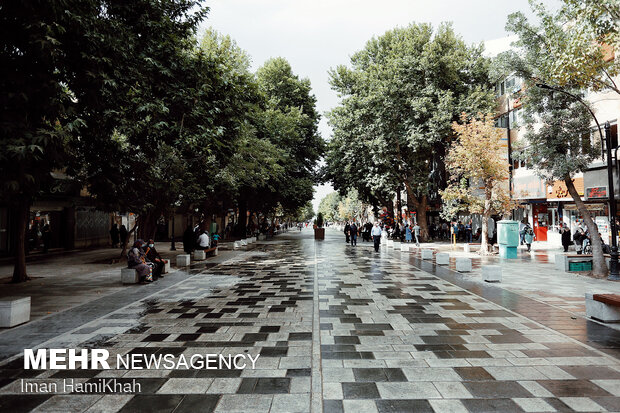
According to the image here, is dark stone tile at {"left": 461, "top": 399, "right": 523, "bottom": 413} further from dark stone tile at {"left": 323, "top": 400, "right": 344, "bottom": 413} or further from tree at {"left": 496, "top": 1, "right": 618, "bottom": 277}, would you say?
tree at {"left": 496, "top": 1, "right": 618, "bottom": 277}

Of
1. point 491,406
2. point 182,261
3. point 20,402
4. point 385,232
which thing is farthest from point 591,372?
point 385,232

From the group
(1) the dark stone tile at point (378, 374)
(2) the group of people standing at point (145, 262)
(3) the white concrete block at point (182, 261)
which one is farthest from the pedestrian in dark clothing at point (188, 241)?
(1) the dark stone tile at point (378, 374)

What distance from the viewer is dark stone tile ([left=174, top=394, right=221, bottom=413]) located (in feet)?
12.4

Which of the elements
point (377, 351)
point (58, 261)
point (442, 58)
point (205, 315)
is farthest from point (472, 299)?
point (442, 58)

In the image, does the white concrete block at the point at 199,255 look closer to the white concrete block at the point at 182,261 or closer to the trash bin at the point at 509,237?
the white concrete block at the point at 182,261

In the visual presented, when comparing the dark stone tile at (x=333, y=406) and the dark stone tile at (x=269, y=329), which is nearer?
the dark stone tile at (x=333, y=406)

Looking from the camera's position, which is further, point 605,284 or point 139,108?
point 605,284

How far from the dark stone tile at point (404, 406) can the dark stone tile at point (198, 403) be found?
1765 millimetres

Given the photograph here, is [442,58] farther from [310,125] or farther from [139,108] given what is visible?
[139,108]

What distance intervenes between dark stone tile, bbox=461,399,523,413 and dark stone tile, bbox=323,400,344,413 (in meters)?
1.32

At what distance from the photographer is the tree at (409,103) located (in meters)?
25.6

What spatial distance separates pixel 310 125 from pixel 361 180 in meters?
10.5

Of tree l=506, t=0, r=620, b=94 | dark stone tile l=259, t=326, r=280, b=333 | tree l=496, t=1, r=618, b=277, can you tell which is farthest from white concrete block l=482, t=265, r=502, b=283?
dark stone tile l=259, t=326, r=280, b=333

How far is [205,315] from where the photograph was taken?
24.7ft
